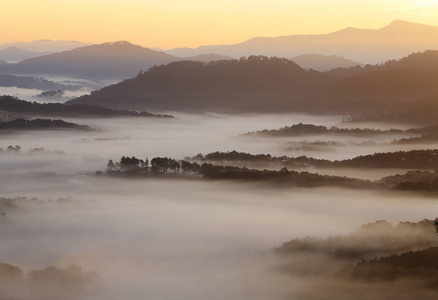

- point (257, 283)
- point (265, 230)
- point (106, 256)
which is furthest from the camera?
point (265, 230)

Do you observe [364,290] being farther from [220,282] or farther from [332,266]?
[220,282]

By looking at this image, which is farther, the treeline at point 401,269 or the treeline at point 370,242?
the treeline at point 370,242

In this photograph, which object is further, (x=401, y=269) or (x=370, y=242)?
(x=370, y=242)

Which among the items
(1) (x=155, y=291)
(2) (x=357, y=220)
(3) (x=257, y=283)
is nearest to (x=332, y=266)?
(3) (x=257, y=283)

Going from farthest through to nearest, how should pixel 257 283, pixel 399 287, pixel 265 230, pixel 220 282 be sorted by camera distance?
pixel 265 230 → pixel 220 282 → pixel 257 283 → pixel 399 287

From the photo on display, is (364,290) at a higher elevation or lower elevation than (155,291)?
higher

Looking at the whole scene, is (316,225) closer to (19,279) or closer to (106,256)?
(106,256)

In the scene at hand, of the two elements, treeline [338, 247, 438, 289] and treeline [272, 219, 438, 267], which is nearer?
treeline [338, 247, 438, 289]

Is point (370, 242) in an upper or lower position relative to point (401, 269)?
upper

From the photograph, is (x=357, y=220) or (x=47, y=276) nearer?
(x=47, y=276)
